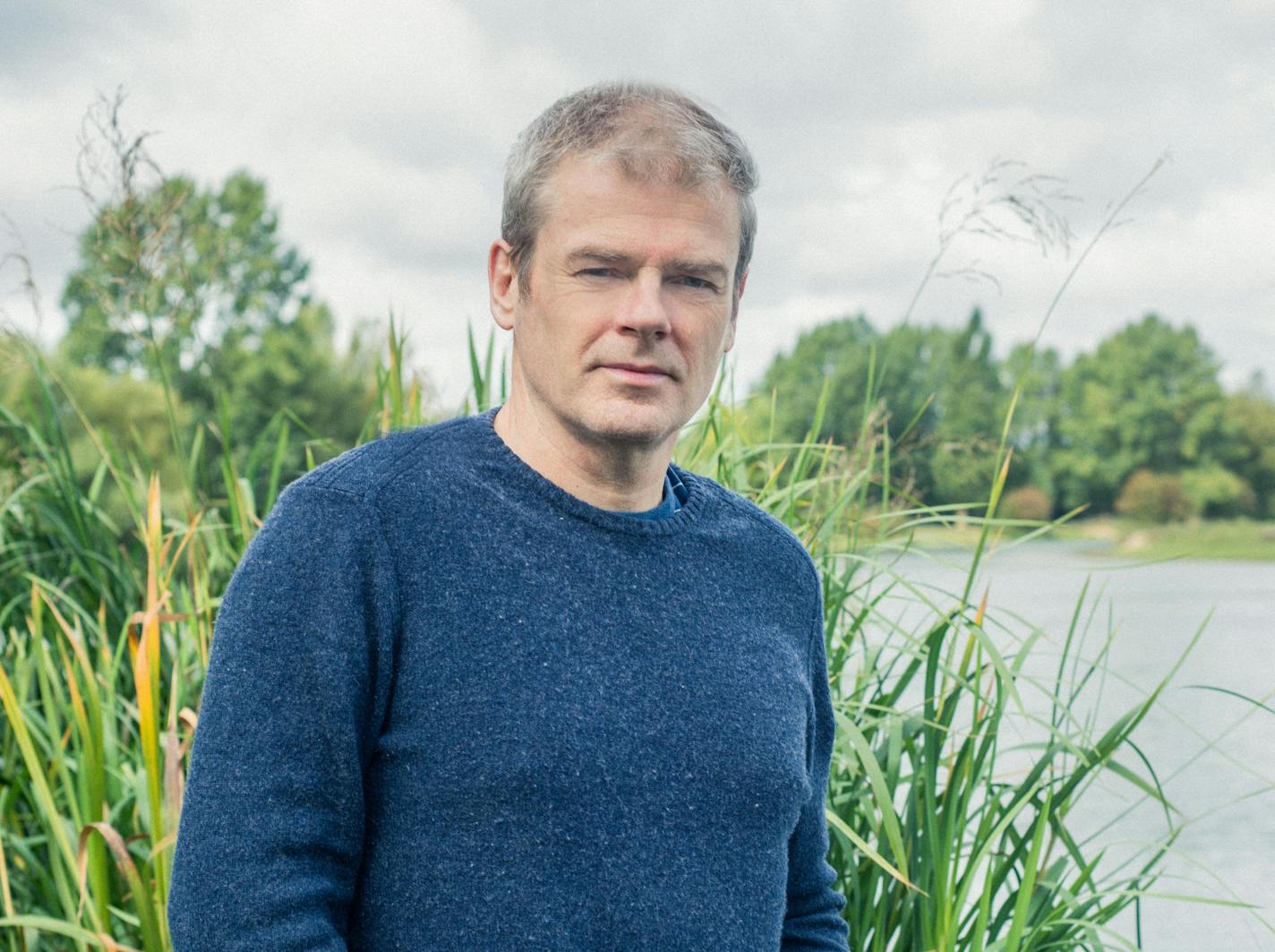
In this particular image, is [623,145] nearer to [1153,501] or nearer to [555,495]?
[555,495]

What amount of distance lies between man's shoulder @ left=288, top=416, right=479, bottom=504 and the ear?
0.42 feet

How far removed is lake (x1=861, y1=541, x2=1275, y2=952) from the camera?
2.16 meters

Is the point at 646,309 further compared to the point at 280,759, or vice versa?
the point at 646,309

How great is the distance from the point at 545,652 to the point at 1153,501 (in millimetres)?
27642

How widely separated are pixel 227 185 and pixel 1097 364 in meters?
26.7

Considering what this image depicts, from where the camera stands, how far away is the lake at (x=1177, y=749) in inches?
85.1

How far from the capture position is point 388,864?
3.97 ft

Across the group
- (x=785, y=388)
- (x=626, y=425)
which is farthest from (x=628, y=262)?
(x=785, y=388)

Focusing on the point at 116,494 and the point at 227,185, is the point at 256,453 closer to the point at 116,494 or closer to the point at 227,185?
the point at 116,494

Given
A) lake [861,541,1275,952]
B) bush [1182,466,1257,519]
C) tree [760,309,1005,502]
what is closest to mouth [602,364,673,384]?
lake [861,541,1275,952]

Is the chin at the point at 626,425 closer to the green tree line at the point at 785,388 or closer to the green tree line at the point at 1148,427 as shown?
the green tree line at the point at 785,388

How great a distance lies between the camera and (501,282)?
148cm

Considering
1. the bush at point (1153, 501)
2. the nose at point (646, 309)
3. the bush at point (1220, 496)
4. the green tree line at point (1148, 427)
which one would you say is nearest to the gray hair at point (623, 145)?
the nose at point (646, 309)

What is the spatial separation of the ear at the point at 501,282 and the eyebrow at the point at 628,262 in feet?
0.42
